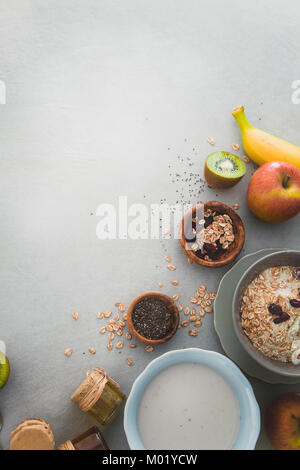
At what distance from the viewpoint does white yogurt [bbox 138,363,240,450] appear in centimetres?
116

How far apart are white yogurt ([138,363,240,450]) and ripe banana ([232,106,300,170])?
714mm

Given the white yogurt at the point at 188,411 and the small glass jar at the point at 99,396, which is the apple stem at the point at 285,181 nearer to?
the white yogurt at the point at 188,411

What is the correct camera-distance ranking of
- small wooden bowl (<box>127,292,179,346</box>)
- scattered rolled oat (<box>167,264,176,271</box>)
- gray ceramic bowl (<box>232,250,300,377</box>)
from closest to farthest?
gray ceramic bowl (<box>232,250,300,377</box>) → small wooden bowl (<box>127,292,179,346</box>) → scattered rolled oat (<box>167,264,176,271</box>)

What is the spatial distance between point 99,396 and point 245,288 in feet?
1.77

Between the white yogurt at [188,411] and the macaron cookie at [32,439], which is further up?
the white yogurt at [188,411]

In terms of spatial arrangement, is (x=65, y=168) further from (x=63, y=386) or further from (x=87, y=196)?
(x=63, y=386)

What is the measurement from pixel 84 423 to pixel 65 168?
84 centimetres

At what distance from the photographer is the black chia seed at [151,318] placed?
1.24m

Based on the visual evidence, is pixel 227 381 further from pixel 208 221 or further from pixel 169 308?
pixel 208 221

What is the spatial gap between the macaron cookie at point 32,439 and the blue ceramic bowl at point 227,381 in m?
0.24

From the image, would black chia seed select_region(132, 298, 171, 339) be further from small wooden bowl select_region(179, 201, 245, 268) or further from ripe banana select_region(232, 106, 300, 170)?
ripe banana select_region(232, 106, 300, 170)

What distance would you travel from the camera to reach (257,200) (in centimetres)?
126

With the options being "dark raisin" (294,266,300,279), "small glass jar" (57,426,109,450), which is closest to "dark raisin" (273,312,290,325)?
"dark raisin" (294,266,300,279)

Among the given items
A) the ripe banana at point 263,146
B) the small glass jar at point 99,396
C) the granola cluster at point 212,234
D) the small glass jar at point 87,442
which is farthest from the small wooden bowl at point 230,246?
the small glass jar at point 87,442
